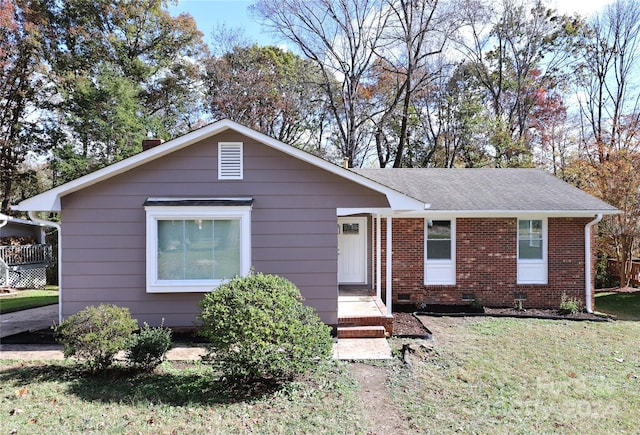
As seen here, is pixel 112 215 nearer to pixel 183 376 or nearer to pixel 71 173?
pixel 183 376

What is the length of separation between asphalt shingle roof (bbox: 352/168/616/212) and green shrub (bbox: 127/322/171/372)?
6.45 meters

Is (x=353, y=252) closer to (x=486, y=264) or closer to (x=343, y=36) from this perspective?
(x=486, y=264)

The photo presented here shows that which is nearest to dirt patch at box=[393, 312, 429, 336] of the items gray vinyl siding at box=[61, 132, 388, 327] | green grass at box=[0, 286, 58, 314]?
gray vinyl siding at box=[61, 132, 388, 327]

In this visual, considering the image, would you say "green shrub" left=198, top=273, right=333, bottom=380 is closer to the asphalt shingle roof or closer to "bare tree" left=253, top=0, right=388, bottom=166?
the asphalt shingle roof

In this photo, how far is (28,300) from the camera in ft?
41.3

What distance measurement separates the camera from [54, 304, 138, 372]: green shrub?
518cm

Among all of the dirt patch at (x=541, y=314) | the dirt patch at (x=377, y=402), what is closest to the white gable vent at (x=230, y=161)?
the dirt patch at (x=377, y=402)

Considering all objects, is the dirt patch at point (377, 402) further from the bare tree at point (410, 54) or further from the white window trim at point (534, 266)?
the bare tree at point (410, 54)

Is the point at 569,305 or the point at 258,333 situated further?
the point at 569,305

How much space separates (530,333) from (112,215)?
8.38 meters

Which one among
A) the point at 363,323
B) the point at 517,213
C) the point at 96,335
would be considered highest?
the point at 517,213

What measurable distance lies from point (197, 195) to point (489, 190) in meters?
Answer: 8.21

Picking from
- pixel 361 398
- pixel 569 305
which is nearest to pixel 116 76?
pixel 361 398

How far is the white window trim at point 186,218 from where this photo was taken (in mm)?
7078
